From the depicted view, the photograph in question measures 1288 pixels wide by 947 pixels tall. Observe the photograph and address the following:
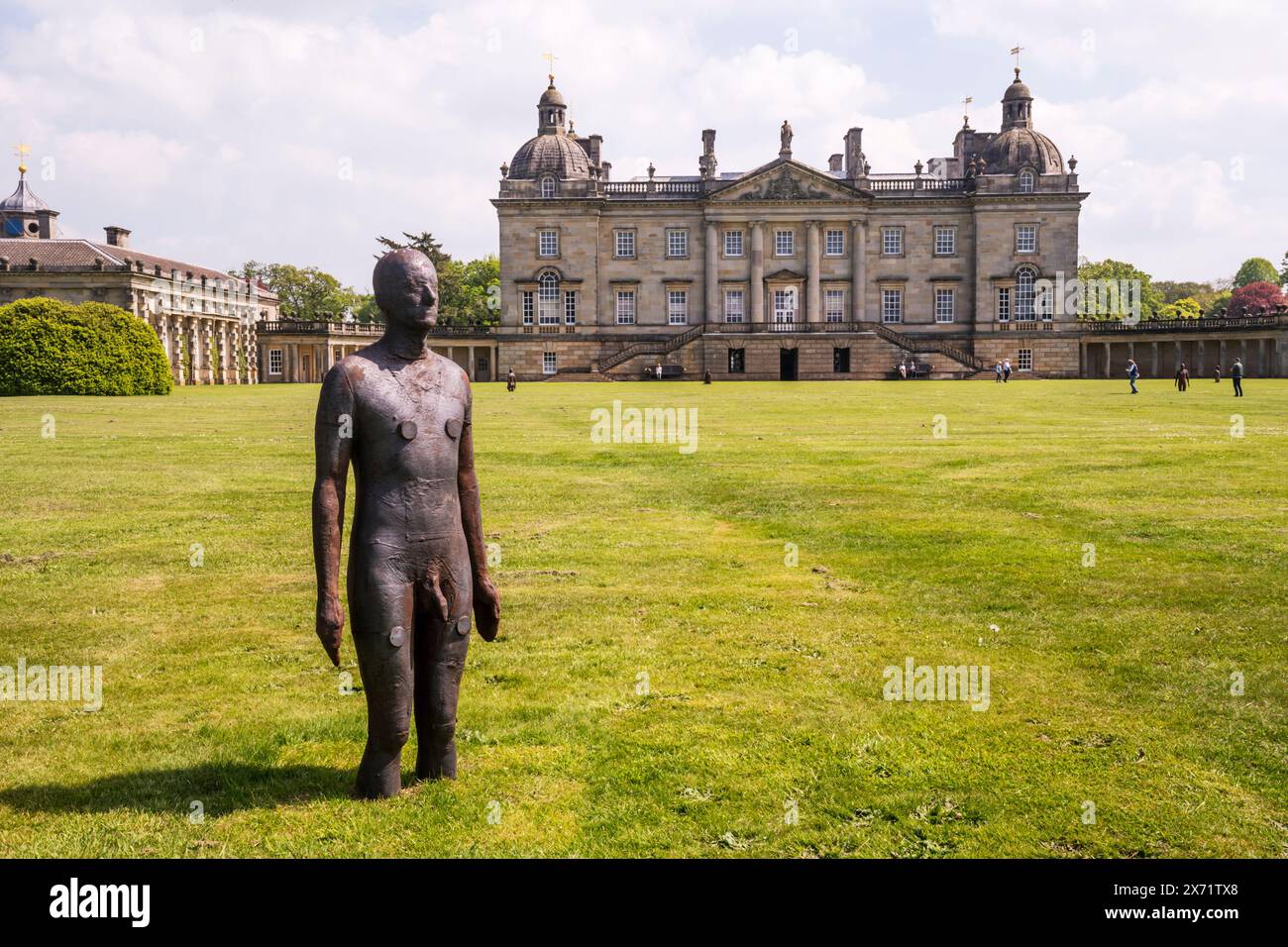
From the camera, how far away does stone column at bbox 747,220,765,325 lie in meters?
77.1

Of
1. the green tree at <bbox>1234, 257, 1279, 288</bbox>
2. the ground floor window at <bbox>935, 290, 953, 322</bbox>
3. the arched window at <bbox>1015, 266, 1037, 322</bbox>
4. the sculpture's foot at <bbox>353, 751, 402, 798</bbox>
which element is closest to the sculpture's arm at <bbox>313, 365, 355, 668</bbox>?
the sculpture's foot at <bbox>353, 751, 402, 798</bbox>

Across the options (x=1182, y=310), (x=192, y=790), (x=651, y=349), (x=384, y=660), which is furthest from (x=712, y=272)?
(x=384, y=660)

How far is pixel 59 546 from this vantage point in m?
13.0

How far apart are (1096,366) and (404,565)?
8154cm

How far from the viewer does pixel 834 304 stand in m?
78.4

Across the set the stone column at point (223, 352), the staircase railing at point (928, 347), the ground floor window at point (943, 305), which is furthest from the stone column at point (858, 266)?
the stone column at point (223, 352)

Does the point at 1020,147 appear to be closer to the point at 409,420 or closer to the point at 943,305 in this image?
the point at 943,305

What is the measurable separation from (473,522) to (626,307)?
7347 cm

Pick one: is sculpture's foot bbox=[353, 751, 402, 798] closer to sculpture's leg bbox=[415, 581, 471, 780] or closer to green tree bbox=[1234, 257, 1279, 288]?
sculpture's leg bbox=[415, 581, 471, 780]

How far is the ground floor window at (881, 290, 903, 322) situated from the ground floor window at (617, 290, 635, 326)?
57.8 ft

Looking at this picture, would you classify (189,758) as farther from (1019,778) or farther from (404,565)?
(1019,778)

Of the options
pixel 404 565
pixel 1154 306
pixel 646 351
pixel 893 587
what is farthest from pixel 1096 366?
pixel 404 565

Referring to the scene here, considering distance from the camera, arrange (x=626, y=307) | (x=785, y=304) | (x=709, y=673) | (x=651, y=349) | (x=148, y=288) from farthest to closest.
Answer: (x=148, y=288) < (x=626, y=307) < (x=785, y=304) < (x=651, y=349) < (x=709, y=673)

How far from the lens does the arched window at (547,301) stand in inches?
3086
